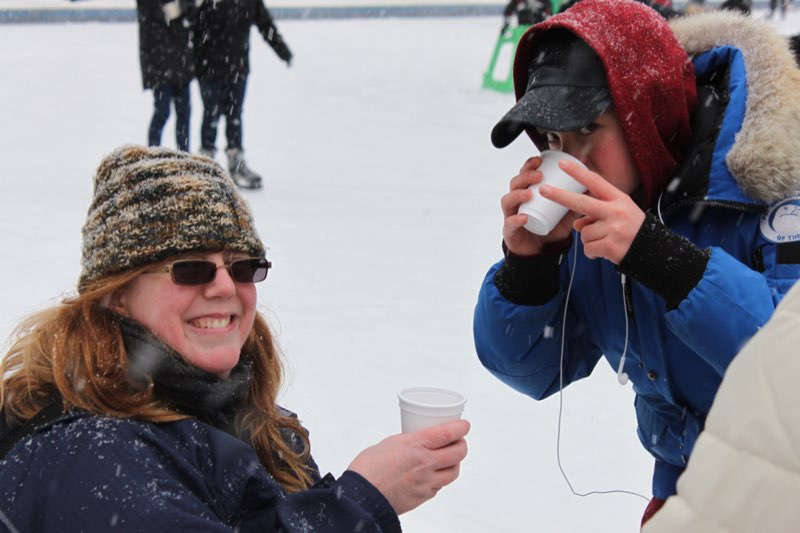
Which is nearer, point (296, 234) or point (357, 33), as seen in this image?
point (296, 234)

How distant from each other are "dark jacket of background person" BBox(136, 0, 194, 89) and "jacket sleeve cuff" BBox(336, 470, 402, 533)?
260 inches

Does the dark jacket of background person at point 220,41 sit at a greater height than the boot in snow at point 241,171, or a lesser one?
greater

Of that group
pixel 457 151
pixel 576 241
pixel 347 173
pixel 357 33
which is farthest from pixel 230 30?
pixel 357 33

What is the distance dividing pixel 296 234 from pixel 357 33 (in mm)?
11454

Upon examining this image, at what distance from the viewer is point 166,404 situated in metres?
1.60

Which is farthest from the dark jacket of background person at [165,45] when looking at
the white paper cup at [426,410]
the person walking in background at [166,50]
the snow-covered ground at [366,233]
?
the white paper cup at [426,410]

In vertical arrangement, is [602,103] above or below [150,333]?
above

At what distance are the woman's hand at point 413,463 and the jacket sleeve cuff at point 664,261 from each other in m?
0.41

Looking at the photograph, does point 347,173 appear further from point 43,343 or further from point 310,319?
point 43,343

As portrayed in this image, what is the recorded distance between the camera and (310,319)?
199 inches

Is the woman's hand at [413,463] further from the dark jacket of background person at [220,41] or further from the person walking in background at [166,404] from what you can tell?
the dark jacket of background person at [220,41]

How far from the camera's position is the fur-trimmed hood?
1.66 meters

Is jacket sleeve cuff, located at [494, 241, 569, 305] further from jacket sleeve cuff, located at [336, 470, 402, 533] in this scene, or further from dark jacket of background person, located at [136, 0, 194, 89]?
dark jacket of background person, located at [136, 0, 194, 89]

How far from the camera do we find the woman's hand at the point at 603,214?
1618mm
